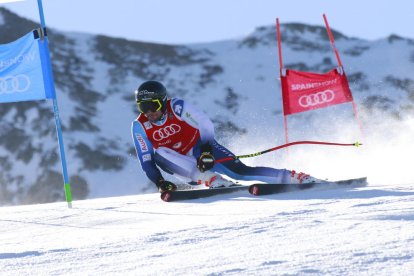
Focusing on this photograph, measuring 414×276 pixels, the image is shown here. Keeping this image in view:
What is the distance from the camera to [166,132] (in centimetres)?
682

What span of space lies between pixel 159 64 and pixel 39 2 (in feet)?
99.6

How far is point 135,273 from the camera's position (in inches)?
115

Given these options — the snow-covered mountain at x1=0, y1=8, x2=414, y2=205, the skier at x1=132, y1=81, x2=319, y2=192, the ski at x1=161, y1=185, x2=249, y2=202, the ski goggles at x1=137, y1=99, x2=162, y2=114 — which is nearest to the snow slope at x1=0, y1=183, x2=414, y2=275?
the ski at x1=161, y1=185, x2=249, y2=202

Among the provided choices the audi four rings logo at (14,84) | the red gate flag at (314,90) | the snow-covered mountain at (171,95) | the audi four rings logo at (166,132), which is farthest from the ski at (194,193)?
the snow-covered mountain at (171,95)

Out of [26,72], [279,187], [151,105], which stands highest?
[26,72]

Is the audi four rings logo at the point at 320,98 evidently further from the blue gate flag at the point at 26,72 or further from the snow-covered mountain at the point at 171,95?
the snow-covered mountain at the point at 171,95

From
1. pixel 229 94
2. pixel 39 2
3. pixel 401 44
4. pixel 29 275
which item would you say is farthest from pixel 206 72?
pixel 29 275

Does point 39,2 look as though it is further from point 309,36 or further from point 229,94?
point 309,36

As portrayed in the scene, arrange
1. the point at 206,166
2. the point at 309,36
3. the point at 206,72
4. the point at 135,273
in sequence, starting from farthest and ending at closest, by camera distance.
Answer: the point at 309,36 → the point at 206,72 → the point at 206,166 → the point at 135,273

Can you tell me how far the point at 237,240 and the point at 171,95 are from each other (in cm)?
2926

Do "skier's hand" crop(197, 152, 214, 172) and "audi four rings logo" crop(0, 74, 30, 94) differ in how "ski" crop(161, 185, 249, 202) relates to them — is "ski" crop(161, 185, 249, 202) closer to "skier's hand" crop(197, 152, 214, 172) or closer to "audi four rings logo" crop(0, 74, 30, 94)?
"skier's hand" crop(197, 152, 214, 172)

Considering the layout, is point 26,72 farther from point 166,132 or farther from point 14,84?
point 166,132

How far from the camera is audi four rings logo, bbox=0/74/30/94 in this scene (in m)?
7.76

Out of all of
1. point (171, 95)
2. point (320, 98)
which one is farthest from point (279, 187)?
point (171, 95)
